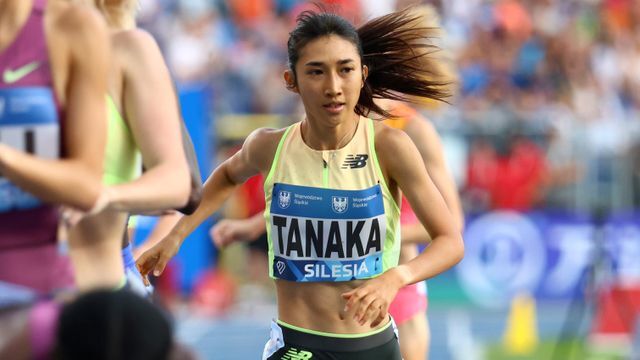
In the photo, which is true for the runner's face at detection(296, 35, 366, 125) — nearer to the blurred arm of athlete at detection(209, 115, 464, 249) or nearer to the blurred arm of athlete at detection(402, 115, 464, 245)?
the blurred arm of athlete at detection(209, 115, 464, 249)

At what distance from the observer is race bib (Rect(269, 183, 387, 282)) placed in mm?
4902

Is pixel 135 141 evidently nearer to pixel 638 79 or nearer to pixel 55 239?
pixel 55 239

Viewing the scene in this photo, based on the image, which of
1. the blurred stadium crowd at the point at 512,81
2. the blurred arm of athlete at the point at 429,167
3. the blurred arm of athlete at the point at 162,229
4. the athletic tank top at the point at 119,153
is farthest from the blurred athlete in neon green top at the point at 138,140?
the blurred stadium crowd at the point at 512,81

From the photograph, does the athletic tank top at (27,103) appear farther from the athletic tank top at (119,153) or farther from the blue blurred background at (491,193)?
the blue blurred background at (491,193)

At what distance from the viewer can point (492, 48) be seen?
57.5 ft

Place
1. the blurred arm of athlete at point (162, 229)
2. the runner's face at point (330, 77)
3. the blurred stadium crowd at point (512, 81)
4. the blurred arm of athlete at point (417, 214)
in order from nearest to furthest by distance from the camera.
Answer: the blurred arm of athlete at point (417, 214) < the runner's face at point (330, 77) < the blurred arm of athlete at point (162, 229) < the blurred stadium crowd at point (512, 81)

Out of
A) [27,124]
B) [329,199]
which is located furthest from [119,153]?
[329,199]

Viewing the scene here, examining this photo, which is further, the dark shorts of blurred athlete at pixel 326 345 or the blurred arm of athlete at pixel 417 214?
the dark shorts of blurred athlete at pixel 326 345

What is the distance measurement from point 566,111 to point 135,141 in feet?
43.7

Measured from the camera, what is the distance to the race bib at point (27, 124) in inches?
127

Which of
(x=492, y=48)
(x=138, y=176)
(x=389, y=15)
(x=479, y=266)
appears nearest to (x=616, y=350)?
(x=479, y=266)

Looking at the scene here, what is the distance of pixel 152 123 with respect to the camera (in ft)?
12.2

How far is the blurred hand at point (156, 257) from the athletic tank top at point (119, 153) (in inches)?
40.4

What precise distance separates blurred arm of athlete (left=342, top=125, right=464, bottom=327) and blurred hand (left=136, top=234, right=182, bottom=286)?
0.71 metres
